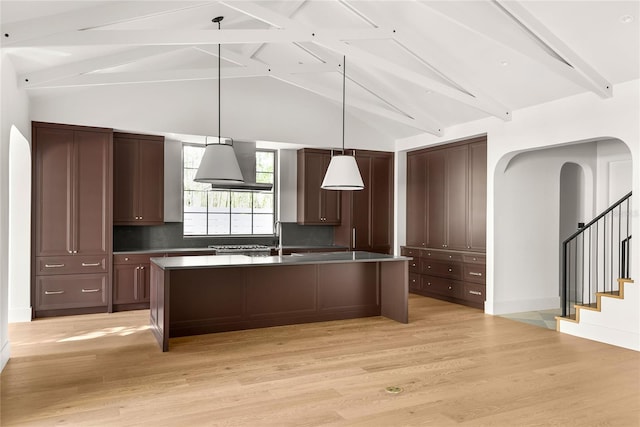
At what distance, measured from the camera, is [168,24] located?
15.9 feet

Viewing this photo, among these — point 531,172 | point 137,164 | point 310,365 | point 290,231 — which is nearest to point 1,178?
point 137,164

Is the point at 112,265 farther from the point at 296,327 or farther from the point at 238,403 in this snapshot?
the point at 238,403

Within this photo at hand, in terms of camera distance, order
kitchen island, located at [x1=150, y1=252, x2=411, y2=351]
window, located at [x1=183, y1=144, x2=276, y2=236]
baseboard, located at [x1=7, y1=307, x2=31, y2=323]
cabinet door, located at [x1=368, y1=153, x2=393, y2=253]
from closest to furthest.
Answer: kitchen island, located at [x1=150, y1=252, x2=411, y2=351] → baseboard, located at [x1=7, y1=307, x2=31, y2=323] → window, located at [x1=183, y1=144, x2=276, y2=236] → cabinet door, located at [x1=368, y1=153, x2=393, y2=253]

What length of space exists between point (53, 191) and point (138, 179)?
1.11 meters

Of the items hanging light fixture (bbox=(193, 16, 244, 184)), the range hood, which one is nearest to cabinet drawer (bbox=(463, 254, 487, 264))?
the range hood

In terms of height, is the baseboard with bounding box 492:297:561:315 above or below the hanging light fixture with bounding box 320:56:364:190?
below

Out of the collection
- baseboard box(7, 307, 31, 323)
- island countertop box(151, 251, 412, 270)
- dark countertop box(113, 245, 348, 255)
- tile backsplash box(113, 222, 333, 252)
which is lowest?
baseboard box(7, 307, 31, 323)

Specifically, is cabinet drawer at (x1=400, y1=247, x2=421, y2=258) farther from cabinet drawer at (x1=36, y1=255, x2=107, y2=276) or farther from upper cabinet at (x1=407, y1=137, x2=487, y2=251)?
cabinet drawer at (x1=36, y1=255, x2=107, y2=276)

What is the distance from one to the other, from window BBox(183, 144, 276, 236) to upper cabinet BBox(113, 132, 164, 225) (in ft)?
1.99

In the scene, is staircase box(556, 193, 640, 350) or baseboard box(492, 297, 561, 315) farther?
baseboard box(492, 297, 561, 315)

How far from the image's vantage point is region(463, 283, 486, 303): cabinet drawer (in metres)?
6.79

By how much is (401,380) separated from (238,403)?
4.31 ft

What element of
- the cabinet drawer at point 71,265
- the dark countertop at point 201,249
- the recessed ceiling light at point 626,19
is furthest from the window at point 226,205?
the recessed ceiling light at point 626,19

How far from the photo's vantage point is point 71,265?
6.27 meters
